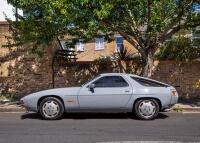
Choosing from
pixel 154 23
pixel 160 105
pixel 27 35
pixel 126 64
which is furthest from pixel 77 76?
pixel 160 105

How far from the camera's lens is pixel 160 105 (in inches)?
590

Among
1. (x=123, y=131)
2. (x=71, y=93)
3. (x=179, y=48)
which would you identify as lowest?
(x=123, y=131)

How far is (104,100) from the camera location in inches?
586

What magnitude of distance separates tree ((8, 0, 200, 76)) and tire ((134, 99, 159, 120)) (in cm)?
302

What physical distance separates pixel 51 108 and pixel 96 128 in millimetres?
2322

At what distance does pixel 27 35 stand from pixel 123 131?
675cm

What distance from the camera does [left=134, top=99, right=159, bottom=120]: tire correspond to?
1478cm

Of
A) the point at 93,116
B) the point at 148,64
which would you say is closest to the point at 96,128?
the point at 93,116

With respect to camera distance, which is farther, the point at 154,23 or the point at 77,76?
the point at 77,76

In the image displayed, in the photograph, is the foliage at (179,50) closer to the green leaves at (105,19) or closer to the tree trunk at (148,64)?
the green leaves at (105,19)

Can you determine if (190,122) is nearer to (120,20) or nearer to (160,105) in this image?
(160,105)

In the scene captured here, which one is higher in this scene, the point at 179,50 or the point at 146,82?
the point at 179,50

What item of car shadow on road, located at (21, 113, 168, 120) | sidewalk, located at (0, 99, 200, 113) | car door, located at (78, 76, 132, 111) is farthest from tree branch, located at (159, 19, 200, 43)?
car door, located at (78, 76, 132, 111)

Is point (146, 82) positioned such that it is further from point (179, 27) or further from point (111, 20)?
point (179, 27)
